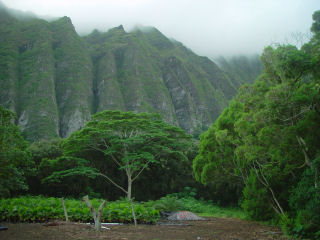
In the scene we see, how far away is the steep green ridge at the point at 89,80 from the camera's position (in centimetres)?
7281

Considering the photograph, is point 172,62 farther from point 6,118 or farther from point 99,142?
point 6,118

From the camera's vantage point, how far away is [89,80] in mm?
93562

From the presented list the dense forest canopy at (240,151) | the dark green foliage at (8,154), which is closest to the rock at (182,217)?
the dense forest canopy at (240,151)

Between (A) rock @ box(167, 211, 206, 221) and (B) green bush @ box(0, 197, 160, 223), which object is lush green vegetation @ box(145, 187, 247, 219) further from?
(B) green bush @ box(0, 197, 160, 223)

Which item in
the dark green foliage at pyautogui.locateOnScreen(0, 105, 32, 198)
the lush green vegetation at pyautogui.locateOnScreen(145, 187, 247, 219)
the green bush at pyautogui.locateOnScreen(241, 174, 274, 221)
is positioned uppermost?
the dark green foliage at pyautogui.locateOnScreen(0, 105, 32, 198)

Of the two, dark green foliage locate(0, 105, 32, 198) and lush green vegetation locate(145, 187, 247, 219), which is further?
lush green vegetation locate(145, 187, 247, 219)

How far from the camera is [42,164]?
19.2 m

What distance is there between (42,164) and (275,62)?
16901mm

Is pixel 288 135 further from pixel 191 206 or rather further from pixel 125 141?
pixel 125 141

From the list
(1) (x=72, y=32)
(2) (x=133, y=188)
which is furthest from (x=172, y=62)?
(2) (x=133, y=188)

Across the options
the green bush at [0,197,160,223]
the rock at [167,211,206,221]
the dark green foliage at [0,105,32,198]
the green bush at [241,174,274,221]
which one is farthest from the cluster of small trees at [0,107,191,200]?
the green bush at [241,174,274,221]

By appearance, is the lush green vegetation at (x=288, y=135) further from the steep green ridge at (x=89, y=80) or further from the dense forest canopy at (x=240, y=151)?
the steep green ridge at (x=89, y=80)

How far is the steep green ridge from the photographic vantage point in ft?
239

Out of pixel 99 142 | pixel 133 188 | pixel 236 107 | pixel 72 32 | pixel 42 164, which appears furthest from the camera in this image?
pixel 72 32
